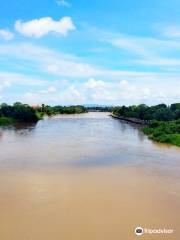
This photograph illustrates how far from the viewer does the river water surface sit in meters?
7.93

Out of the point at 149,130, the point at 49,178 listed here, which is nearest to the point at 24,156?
the point at 49,178

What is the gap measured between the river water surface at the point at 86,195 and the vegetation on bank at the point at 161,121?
6257mm

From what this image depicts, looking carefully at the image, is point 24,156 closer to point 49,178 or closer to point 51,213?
point 49,178

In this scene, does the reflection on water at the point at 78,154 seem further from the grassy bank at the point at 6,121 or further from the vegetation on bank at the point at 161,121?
the grassy bank at the point at 6,121

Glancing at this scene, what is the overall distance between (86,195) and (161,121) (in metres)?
25.6

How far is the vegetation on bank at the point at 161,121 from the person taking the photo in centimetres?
2381

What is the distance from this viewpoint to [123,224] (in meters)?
8.20

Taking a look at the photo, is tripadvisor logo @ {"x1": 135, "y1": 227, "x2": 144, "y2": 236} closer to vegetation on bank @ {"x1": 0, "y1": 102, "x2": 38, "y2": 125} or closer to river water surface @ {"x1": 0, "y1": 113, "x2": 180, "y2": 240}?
river water surface @ {"x1": 0, "y1": 113, "x2": 180, "y2": 240}

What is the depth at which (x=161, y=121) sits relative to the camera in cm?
3475

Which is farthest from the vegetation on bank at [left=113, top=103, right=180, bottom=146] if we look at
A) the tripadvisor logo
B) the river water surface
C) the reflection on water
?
the tripadvisor logo

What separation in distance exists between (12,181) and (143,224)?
5221 mm

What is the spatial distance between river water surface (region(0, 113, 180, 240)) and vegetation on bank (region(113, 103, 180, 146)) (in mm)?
6257

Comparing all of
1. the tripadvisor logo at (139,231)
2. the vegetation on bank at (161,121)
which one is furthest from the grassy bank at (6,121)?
the tripadvisor logo at (139,231)

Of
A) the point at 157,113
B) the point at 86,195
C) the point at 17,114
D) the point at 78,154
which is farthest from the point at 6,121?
the point at 86,195
